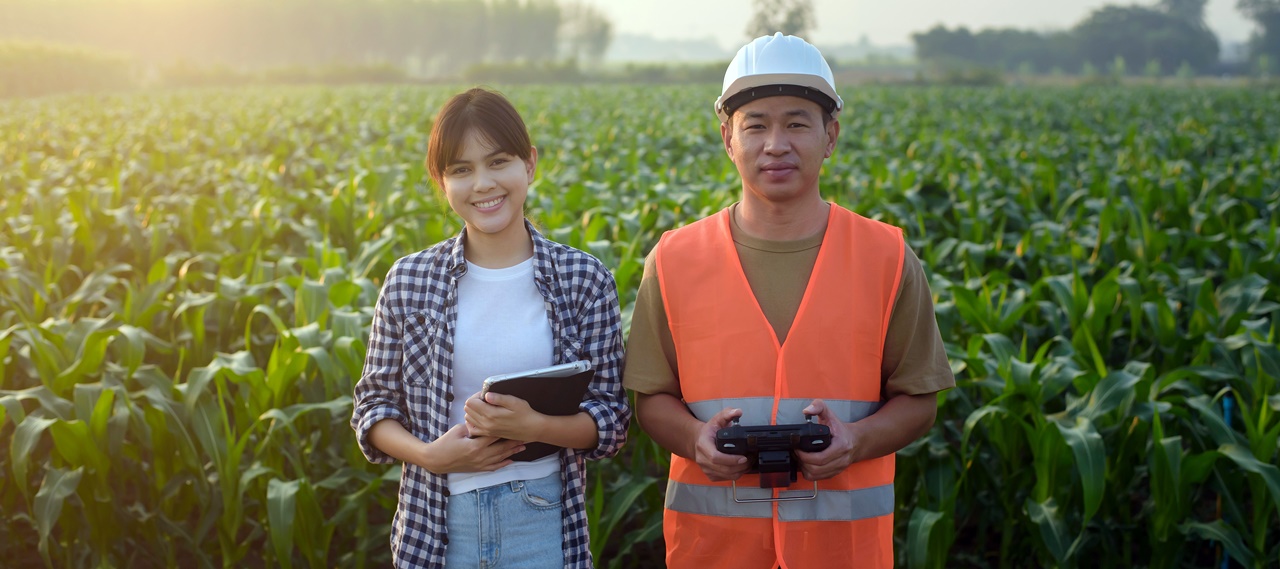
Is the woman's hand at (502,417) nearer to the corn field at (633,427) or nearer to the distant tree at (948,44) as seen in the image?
the corn field at (633,427)

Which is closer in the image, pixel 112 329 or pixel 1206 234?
pixel 112 329

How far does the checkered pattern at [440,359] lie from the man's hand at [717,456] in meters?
0.20

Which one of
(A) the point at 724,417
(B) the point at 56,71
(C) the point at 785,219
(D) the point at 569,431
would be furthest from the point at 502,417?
(B) the point at 56,71

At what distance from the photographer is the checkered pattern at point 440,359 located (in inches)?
69.8

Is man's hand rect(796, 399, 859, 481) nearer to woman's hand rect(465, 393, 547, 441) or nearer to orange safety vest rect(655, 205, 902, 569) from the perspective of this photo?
orange safety vest rect(655, 205, 902, 569)

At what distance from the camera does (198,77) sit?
53.0 m

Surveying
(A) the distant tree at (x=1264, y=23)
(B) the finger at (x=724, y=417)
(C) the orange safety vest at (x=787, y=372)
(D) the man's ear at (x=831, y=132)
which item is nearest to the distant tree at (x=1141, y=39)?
(A) the distant tree at (x=1264, y=23)

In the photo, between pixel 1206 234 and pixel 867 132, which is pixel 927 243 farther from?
pixel 867 132

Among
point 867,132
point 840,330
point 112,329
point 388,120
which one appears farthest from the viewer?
point 388,120

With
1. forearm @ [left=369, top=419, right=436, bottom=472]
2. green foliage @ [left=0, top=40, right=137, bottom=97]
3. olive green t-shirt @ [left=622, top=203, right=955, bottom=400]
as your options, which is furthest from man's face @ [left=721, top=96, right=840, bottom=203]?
green foliage @ [left=0, top=40, right=137, bottom=97]

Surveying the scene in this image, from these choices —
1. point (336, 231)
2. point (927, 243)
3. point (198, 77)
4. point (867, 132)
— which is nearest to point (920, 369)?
point (927, 243)

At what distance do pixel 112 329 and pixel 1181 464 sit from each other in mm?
3397

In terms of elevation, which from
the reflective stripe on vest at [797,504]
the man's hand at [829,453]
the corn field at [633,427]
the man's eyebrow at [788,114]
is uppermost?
the man's eyebrow at [788,114]

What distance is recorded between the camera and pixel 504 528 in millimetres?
1770
